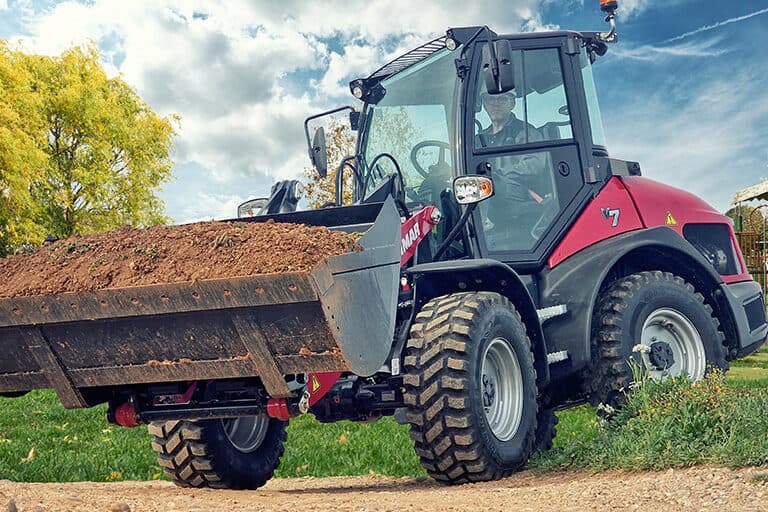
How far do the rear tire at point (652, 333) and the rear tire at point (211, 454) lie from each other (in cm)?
251

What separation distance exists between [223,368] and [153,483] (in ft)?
9.53

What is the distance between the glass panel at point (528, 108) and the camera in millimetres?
6305

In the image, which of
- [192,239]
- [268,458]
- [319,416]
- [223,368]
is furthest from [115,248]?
[268,458]

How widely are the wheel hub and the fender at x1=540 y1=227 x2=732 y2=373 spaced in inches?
24.0

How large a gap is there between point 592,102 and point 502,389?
2.78 m

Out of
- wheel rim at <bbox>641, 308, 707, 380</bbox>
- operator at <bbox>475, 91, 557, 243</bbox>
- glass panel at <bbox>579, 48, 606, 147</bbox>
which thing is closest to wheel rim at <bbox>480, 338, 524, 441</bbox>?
operator at <bbox>475, 91, 557, 243</bbox>

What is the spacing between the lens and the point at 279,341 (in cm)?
413

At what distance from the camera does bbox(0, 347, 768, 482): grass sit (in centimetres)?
521

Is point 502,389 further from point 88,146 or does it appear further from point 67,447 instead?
point 88,146

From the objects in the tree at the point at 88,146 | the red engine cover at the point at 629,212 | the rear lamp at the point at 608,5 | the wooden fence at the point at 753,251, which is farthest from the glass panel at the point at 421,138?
the tree at the point at 88,146

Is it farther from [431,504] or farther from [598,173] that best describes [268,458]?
[598,173]

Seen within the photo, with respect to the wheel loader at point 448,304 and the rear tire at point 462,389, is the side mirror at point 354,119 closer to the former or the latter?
the wheel loader at point 448,304

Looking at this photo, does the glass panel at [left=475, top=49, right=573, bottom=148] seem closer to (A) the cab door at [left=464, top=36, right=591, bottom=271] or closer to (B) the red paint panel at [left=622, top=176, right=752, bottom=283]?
(A) the cab door at [left=464, top=36, right=591, bottom=271]

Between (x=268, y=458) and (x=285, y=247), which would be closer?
(x=285, y=247)
